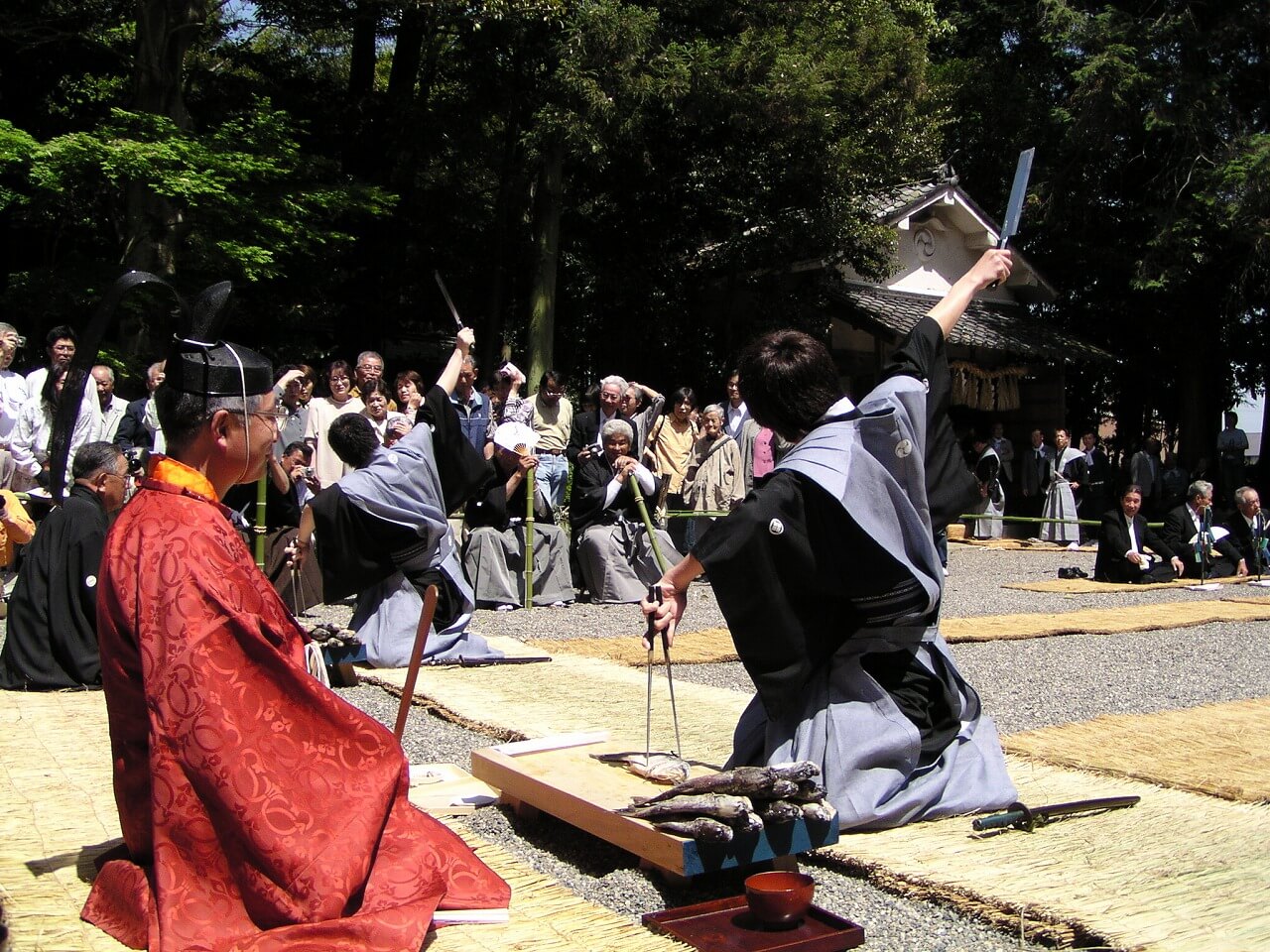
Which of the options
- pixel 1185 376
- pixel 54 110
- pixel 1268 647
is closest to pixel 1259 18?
pixel 1185 376

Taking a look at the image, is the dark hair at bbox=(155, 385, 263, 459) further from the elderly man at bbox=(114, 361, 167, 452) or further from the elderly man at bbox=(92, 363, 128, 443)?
the elderly man at bbox=(114, 361, 167, 452)

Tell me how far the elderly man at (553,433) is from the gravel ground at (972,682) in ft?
3.94

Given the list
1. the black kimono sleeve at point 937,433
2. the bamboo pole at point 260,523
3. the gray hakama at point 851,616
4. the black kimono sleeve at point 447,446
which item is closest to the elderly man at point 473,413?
the bamboo pole at point 260,523

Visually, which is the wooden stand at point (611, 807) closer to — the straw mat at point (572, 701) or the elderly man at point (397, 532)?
the straw mat at point (572, 701)

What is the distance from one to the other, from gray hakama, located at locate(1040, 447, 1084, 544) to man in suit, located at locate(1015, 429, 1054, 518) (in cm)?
79

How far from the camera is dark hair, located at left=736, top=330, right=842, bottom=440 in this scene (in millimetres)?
3320

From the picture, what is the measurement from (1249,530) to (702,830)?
10.5 m

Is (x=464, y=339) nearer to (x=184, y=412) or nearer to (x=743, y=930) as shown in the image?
(x=184, y=412)

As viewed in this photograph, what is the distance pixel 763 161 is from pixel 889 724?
1268 cm

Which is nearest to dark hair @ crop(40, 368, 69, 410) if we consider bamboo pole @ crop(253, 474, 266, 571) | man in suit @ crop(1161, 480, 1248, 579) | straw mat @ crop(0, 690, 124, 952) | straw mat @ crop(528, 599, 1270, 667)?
bamboo pole @ crop(253, 474, 266, 571)

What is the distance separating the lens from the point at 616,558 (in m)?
8.92

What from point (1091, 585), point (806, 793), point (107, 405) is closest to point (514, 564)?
point (107, 405)

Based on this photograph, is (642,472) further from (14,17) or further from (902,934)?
(14,17)

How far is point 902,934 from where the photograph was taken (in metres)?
2.71
